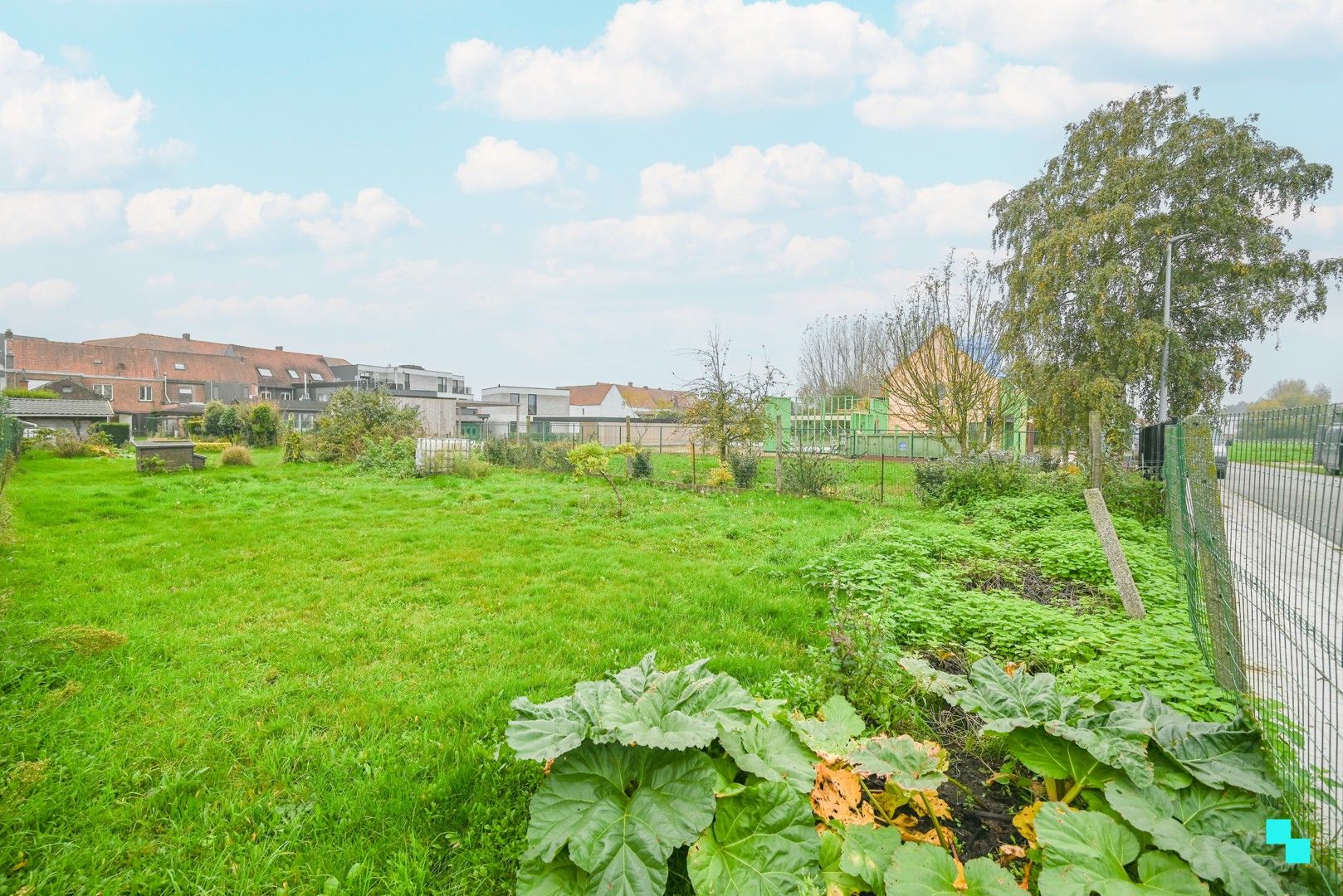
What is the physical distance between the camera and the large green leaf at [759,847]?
1.85m

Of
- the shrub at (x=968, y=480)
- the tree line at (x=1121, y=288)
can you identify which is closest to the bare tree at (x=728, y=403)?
the tree line at (x=1121, y=288)

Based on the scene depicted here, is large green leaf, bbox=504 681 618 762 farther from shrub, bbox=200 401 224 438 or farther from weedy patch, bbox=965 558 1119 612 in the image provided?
shrub, bbox=200 401 224 438

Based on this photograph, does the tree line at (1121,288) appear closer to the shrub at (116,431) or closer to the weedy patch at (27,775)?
the weedy patch at (27,775)

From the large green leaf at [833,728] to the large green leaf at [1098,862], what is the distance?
2.33 feet

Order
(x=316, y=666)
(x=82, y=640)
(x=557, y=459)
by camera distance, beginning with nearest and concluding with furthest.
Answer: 1. (x=316, y=666)
2. (x=82, y=640)
3. (x=557, y=459)

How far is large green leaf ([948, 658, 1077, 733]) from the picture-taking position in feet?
7.48

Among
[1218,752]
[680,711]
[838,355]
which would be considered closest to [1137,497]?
[1218,752]

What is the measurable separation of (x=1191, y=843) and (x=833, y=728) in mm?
1143

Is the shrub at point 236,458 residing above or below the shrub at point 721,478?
above

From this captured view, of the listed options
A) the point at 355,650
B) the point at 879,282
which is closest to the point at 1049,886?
the point at 355,650

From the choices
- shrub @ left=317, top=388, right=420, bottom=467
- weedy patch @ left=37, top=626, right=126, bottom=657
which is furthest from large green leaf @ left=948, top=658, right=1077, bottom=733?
shrub @ left=317, top=388, right=420, bottom=467

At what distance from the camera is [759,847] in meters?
1.95

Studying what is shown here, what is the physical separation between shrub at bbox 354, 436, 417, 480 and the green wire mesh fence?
1514cm

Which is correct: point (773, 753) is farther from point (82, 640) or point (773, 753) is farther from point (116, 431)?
point (116, 431)
